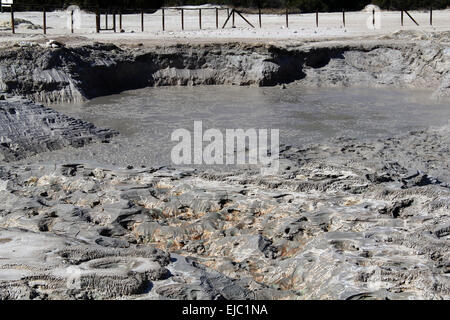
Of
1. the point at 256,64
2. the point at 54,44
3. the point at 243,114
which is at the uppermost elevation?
the point at 54,44

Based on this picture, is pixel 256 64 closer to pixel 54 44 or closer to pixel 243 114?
pixel 243 114

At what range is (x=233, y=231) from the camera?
6.82 meters

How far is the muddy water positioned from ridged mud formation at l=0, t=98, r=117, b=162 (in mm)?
294

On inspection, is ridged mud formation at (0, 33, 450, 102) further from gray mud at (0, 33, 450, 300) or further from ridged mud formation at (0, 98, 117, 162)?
ridged mud formation at (0, 98, 117, 162)

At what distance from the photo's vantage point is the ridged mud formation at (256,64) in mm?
17188

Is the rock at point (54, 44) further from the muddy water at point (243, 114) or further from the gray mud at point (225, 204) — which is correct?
the muddy water at point (243, 114)

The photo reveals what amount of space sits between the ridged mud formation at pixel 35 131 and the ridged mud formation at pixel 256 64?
173 inches

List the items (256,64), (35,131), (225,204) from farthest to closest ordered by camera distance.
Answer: (256,64)
(35,131)
(225,204)

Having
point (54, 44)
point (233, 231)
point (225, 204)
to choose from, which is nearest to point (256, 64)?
point (54, 44)

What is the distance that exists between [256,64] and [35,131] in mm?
8405

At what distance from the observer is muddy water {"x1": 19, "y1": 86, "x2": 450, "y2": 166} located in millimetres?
11109

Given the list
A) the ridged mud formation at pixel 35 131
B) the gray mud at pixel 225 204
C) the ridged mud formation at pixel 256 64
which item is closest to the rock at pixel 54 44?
the ridged mud formation at pixel 256 64

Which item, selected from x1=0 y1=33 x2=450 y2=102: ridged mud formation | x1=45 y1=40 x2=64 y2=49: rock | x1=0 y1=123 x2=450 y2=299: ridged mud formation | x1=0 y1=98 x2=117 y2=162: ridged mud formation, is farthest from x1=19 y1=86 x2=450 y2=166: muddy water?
x1=0 y1=123 x2=450 y2=299: ridged mud formation
